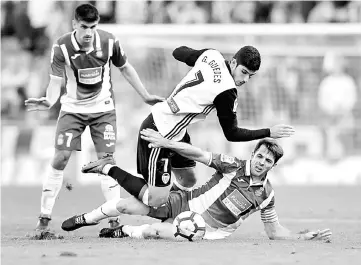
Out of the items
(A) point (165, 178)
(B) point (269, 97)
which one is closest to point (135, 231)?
(A) point (165, 178)

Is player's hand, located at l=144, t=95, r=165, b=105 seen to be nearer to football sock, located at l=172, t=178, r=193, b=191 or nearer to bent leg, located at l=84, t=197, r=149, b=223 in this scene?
football sock, located at l=172, t=178, r=193, b=191

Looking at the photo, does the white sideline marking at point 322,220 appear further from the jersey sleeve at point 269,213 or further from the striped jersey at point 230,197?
the striped jersey at point 230,197

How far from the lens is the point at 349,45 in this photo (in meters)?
19.4

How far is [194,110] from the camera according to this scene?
30.2 ft

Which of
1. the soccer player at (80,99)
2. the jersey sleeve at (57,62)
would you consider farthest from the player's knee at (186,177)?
the jersey sleeve at (57,62)

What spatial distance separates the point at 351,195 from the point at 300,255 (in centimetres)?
878

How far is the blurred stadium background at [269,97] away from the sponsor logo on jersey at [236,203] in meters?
8.44

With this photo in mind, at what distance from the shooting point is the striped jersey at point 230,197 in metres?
9.52

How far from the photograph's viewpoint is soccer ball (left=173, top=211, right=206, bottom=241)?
9.13 m

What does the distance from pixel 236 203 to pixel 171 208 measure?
719 millimetres

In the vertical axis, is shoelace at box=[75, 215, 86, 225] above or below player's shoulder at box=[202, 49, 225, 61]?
below

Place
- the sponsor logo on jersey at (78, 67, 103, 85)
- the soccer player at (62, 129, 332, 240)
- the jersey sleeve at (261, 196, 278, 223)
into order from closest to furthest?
the soccer player at (62, 129, 332, 240)
the jersey sleeve at (261, 196, 278, 223)
the sponsor logo on jersey at (78, 67, 103, 85)

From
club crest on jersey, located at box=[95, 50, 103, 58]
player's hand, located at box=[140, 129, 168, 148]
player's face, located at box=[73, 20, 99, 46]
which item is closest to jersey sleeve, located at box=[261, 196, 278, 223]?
player's hand, located at box=[140, 129, 168, 148]

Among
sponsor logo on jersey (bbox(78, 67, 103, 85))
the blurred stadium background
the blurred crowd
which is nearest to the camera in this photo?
sponsor logo on jersey (bbox(78, 67, 103, 85))
